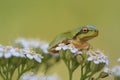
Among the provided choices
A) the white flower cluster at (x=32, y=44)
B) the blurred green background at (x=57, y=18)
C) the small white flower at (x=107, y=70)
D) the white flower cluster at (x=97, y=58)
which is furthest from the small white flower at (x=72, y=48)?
the blurred green background at (x=57, y=18)

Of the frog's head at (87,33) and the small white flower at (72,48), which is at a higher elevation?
the frog's head at (87,33)

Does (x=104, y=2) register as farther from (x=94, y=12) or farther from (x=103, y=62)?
(x=103, y=62)

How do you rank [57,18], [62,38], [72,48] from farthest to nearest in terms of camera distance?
A: [57,18], [62,38], [72,48]

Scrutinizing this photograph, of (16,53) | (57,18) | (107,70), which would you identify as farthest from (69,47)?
(57,18)

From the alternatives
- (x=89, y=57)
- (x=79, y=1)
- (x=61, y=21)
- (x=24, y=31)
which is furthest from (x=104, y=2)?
(x=89, y=57)

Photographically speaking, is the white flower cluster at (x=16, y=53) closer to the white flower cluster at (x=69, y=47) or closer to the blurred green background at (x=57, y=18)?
the white flower cluster at (x=69, y=47)

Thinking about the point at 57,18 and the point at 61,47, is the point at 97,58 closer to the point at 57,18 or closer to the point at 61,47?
the point at 61,47

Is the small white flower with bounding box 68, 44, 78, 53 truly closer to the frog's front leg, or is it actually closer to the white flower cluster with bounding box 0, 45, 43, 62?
the frog's front leg
